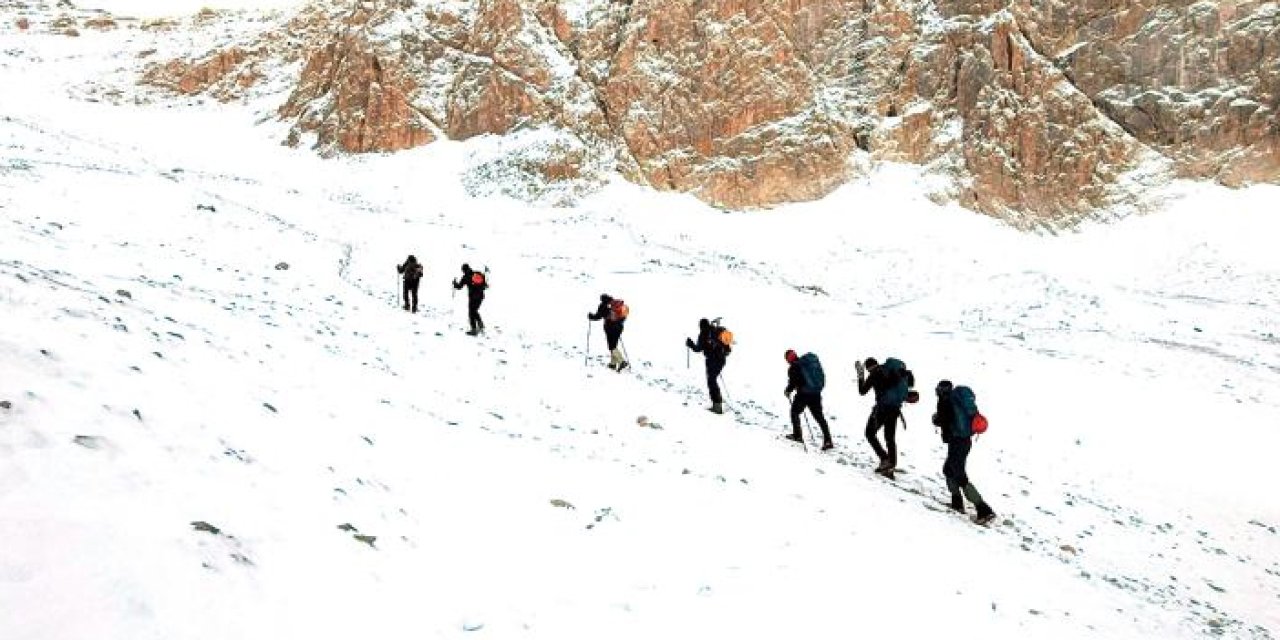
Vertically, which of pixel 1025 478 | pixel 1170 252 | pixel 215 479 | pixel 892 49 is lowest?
pixel 1025 478

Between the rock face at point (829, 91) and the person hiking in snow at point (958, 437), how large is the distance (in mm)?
45233

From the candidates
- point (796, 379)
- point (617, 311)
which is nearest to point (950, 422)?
point (796, 379)

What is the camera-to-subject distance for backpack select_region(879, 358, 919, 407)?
14.3 meters

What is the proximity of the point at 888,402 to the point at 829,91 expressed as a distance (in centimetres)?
5357

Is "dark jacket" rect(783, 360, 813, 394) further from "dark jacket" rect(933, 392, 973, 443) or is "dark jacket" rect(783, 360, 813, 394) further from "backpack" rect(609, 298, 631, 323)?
"backpack" rect(609, 298, 631, 323)

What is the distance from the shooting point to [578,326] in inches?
1003

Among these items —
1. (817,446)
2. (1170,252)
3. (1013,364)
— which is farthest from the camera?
(1170,252)

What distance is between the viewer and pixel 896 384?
568 inches

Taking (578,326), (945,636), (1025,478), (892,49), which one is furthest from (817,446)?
(892,49)

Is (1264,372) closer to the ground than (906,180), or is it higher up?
closer to the ground

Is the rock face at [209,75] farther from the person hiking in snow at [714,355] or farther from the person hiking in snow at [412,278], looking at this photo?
the person hiking in snow at [714,355]

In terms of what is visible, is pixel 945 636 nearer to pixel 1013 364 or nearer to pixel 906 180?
pixel 1013 364

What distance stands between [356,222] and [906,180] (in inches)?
1534

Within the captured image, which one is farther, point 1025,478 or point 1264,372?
point 1264,372
